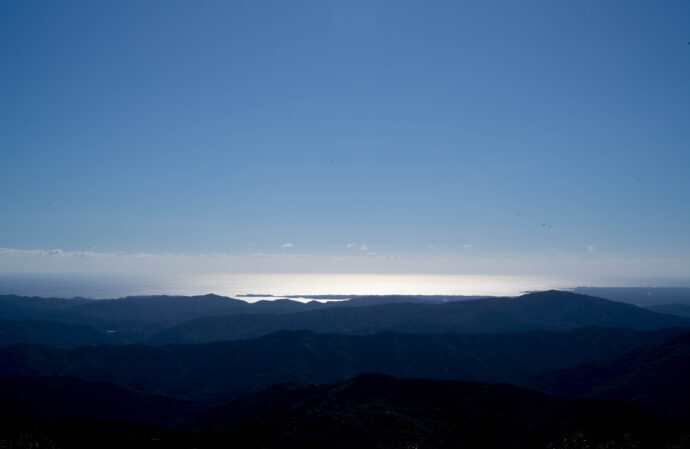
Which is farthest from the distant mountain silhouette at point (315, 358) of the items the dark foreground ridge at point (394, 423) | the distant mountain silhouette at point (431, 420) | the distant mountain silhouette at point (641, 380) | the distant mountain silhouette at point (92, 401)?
the distant mountain silhouette at point (431, 420)

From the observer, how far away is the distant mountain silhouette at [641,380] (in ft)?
309

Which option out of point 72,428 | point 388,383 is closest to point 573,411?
point 388,383

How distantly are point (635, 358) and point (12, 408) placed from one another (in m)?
154

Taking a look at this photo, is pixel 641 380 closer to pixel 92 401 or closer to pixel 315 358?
pixel 315 358

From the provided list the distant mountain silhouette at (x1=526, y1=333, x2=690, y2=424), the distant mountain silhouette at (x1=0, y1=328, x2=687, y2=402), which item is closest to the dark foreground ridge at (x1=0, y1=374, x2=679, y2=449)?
the distant mountain silhouette at (x1=526, y1=333, x2=690, y2=424)

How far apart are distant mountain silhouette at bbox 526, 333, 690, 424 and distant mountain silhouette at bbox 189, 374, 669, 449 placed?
36420 mm

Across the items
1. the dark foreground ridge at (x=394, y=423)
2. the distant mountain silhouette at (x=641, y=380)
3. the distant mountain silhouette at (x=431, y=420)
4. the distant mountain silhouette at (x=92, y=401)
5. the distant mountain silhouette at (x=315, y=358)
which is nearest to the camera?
the dark foreground ridge at (x=394, y=423)

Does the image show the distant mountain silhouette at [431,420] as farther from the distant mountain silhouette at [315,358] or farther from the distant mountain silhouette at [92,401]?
the distant mountain silhouette at [315,358]

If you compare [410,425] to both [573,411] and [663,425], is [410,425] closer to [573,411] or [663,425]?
Result: [573,411]

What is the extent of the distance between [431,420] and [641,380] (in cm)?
7772

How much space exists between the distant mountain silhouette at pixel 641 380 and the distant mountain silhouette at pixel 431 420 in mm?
36420

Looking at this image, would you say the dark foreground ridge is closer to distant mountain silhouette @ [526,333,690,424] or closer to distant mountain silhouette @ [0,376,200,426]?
distant mountain silhouette @ [0,376,200,426]

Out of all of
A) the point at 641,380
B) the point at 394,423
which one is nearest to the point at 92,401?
the point at 394,423

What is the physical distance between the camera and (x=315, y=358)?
16375 centimetres
